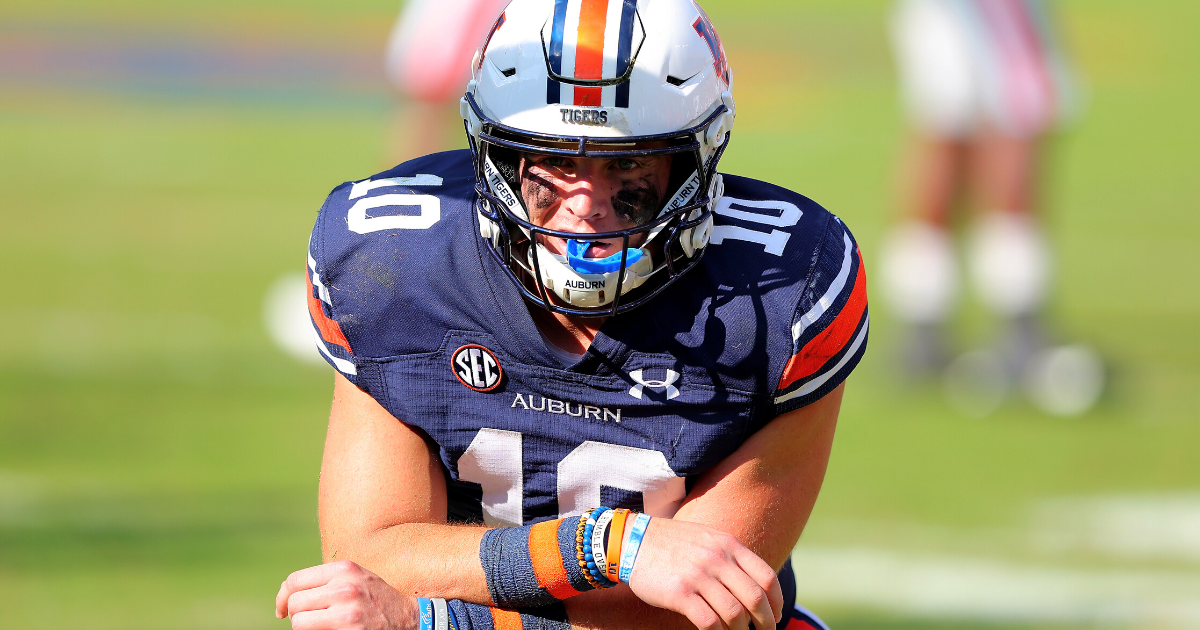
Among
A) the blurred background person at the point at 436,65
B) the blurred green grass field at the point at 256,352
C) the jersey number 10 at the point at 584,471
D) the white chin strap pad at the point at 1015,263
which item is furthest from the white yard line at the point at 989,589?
the blurred background person at the point at 436,65

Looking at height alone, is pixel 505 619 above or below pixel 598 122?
below

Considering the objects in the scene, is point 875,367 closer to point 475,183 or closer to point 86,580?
point 86,580

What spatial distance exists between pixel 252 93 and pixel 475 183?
16541mm

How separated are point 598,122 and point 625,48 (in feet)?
0.46

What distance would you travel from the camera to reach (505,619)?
2.44m

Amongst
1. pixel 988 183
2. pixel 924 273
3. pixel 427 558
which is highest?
pixel 988 183

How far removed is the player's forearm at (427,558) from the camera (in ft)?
7.95

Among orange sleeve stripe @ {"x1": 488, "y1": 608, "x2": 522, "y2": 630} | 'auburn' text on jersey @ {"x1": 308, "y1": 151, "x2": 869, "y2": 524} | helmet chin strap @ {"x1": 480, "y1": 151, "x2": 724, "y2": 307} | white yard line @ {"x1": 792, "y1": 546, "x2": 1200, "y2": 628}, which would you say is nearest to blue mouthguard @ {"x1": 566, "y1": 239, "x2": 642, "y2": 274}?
helmet chin strap @ {"x1": 480, "y1": 151, "x2": 724, "y2": 307}

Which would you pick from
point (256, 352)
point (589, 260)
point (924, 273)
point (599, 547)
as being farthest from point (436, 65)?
point (599, 547)

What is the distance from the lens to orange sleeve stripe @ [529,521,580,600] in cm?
235

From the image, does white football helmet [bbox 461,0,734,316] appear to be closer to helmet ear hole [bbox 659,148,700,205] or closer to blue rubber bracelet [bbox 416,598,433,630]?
helmet ear hole [bbox 659,148,700,205]

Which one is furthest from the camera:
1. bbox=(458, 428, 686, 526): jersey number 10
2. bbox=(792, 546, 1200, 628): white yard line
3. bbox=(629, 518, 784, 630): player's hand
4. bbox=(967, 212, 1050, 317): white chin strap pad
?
bbox=(967, 212, 1050, 317): white chin strap pad

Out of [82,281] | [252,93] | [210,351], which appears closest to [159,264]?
[82,281]

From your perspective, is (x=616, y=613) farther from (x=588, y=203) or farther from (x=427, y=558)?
(x=588, y=203)
